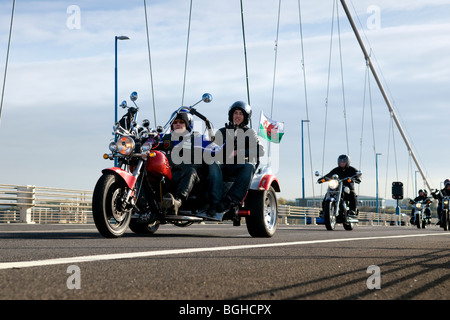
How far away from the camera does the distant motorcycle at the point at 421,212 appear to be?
24900 mm

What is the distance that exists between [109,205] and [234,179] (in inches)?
72.7

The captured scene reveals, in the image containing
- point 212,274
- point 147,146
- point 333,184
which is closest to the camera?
point 212,274

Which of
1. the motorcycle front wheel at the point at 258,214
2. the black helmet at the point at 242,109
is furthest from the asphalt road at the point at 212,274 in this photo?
the black helmet at the point at 242,109

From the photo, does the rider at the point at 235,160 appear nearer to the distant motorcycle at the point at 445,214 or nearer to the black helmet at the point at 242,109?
the black helmet at the point at 242,109

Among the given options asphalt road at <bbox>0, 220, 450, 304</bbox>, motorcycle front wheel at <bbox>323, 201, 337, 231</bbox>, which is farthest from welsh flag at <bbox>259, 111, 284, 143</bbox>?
asphalt road at <bbox>0, 220, 450, 304</bbox>

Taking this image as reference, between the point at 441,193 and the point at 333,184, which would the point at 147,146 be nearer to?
the point at 333,184

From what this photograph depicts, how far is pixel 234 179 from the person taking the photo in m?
8.12

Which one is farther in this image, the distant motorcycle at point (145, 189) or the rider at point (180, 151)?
the rider at point (180, 151)

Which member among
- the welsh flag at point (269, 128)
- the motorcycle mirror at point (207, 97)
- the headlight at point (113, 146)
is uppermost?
the welsh flag at point (269, 128)

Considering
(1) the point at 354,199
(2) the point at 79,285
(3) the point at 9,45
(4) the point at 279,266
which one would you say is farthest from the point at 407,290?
(3) the point at 9,45

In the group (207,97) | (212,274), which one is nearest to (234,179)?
(207,97)

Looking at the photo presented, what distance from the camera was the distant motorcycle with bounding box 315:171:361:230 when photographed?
47.9 feet

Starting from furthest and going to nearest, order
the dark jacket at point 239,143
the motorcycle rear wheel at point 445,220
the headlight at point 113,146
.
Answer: the motorcycle rear wheel at point 445,220 < the dark jacket at point 239,143 < the headlight at point 113,146

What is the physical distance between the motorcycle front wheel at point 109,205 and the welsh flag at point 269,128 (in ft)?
73.0
